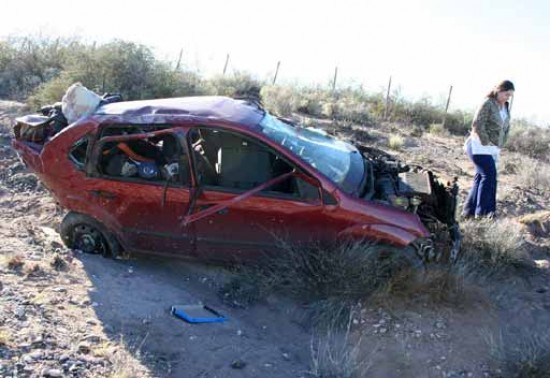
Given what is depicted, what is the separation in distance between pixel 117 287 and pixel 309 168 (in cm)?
197

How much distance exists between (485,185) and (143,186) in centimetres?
409

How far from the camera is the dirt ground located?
4527mm

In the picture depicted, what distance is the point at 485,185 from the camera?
25.2 ft

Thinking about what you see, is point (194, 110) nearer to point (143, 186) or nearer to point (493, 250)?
point (143, 186)

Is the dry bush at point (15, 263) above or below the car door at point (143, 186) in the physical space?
below

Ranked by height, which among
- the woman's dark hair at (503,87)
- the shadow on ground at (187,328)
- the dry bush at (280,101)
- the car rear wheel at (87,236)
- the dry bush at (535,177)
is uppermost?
the woman's dark hair at (503,87)

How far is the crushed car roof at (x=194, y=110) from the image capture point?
583 centimetres

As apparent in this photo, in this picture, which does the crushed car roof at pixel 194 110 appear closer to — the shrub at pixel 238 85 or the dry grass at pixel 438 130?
the shrub at pixel 238 85

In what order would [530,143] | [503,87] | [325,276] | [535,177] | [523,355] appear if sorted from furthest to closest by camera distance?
1. [530,143]
2. [535,177]
3. [503,87]
4. [325,276]
5. [523,355]

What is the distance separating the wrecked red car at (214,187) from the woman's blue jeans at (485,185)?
147cm

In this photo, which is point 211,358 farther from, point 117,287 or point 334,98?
point 334,98

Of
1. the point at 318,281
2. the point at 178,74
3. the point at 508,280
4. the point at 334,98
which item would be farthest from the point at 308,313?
the point at 334,98

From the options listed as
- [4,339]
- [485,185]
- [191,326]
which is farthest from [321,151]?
[4,339]

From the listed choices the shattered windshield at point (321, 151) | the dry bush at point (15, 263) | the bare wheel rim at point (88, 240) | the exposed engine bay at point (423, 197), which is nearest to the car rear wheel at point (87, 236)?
the bare wheel rim at point (88, 240)
